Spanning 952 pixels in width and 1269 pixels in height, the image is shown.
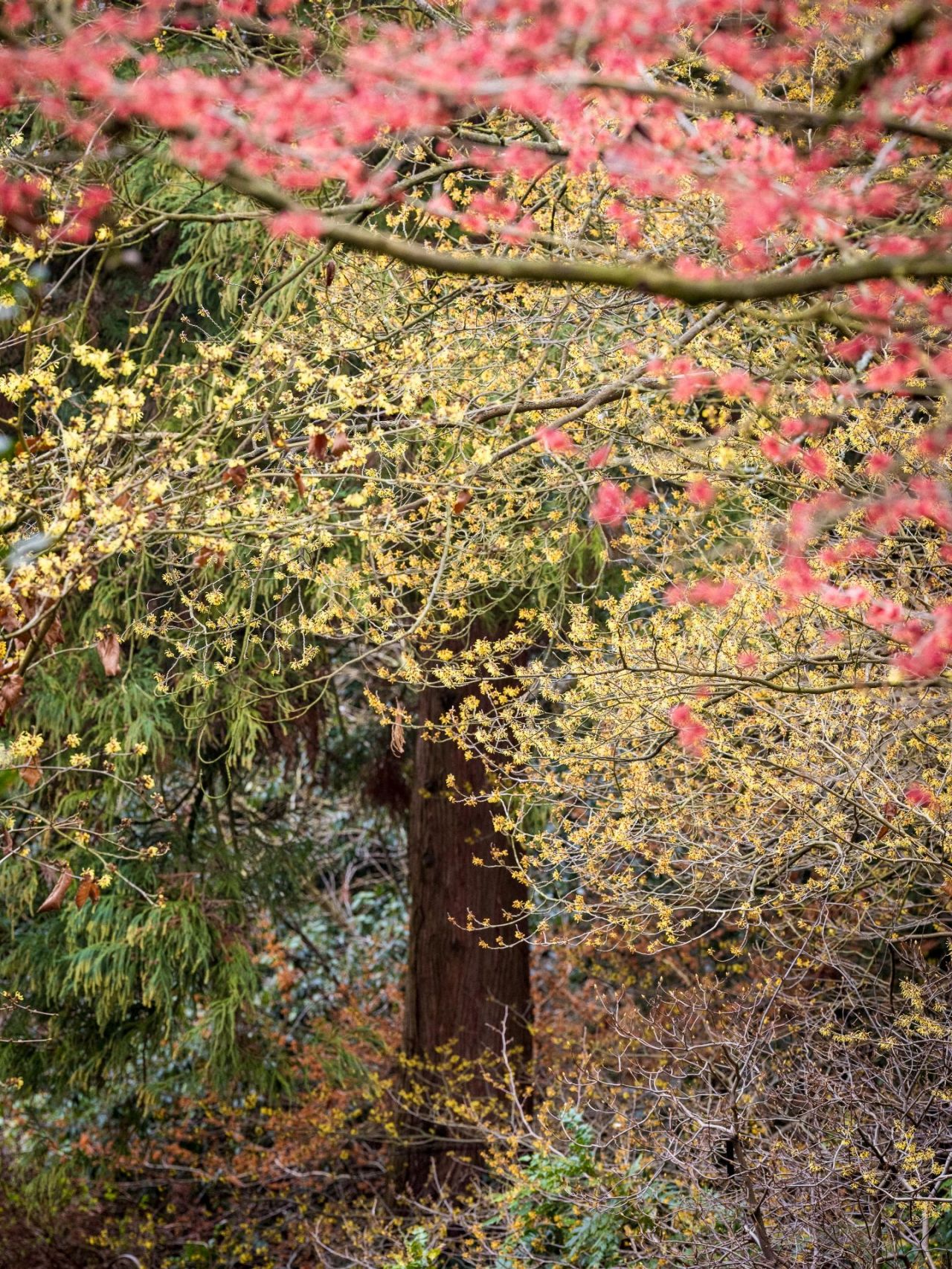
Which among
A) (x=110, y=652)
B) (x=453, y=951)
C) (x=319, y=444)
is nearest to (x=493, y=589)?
(x=453, y=951)

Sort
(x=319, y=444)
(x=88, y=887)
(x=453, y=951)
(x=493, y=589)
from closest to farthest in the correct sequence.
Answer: (x=88, y=887)
(x=319, y=444)
(x=493, y=589)
(x=453, y=951)

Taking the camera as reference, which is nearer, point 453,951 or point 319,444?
point 319,444

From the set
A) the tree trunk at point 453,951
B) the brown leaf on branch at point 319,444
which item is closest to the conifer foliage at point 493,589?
the tree trunk at point 453,951

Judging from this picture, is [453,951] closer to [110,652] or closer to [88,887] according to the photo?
[88,887]

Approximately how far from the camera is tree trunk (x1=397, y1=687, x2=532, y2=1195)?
7.81 meters

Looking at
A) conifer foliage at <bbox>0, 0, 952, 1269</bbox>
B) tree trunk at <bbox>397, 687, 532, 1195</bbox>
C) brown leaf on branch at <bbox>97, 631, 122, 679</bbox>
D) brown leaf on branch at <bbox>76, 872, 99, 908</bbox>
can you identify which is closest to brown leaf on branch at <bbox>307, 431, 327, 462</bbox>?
conifer foliage at <bbox>0, 0, 952, 1269</bbox>

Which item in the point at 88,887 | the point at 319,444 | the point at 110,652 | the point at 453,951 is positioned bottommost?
the point at 453,951

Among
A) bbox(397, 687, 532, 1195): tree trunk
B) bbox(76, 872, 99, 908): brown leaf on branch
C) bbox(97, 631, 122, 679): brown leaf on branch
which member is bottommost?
bbox(397, 687, 532, 1195): tree trunk

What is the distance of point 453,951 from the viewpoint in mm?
7918

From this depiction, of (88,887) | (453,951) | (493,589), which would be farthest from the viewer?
(453,951)

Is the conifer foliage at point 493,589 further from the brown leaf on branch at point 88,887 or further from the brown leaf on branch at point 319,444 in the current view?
the brown leaf on branch at point 319,444

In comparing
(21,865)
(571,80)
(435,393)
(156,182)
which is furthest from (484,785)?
(571,80)

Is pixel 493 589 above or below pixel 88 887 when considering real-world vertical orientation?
above

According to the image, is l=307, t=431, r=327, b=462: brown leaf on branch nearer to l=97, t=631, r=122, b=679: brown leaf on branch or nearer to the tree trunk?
l=97, t=631, r=122, b=679: brown leaf on branch
